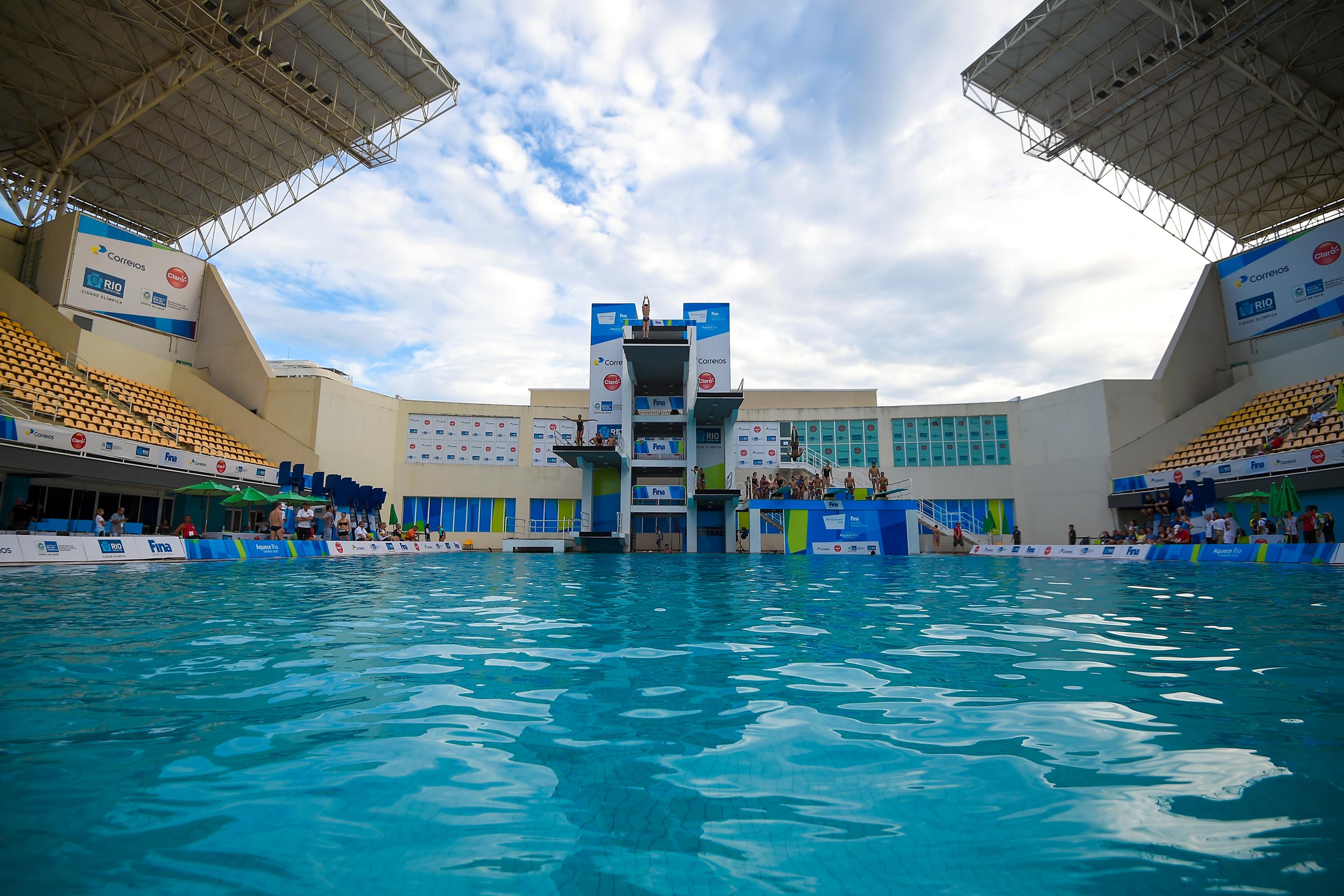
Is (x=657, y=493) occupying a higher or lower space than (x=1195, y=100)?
lower

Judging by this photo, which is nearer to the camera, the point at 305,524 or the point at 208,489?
the point at 208,489

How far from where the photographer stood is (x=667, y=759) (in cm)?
262

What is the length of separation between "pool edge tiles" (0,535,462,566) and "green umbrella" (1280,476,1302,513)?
28.9 meters

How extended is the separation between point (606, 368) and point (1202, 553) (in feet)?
84.9

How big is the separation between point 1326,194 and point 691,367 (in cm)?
3121

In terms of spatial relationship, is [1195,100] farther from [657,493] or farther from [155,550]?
[155,550]

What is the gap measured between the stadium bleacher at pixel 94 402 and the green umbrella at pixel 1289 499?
3702 cm

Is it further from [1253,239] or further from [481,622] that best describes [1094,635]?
[1253,239]

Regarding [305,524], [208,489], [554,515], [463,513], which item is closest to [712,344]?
[554,515]

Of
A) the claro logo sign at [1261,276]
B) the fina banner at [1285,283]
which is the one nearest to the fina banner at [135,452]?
the fina banner at [1285,283]

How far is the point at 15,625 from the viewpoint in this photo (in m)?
5.55

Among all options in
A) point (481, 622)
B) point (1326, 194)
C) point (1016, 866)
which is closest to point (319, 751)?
point (1016, 866)

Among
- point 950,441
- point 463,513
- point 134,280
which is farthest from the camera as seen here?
point 463,513

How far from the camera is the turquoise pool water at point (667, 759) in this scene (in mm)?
1749
